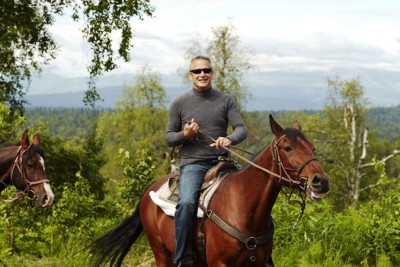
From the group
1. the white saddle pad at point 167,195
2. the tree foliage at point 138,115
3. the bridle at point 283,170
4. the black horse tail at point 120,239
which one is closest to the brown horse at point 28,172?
the black horse tail at point 120,239

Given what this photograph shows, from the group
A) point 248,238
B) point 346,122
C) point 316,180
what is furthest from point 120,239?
point 346,122

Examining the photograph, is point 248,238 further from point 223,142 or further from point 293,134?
point 293,134

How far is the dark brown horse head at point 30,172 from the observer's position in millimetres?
6570

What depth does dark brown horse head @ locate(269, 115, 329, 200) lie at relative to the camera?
15.1ft

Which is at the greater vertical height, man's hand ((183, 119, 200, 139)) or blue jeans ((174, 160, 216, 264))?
man's hand ((183, 119, 200, 139))

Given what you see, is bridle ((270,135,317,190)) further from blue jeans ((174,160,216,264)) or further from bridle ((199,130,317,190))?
blue jeans ((174,160,216,264))

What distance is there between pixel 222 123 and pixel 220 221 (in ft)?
3.59

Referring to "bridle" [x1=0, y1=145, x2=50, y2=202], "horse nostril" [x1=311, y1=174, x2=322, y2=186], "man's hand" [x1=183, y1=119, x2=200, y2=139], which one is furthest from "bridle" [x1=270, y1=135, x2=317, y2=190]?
"bridle" [x1=0, y1=145, x2=50, y2=202]

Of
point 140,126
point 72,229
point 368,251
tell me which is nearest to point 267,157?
point 368,251

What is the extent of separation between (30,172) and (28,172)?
0.08 ft

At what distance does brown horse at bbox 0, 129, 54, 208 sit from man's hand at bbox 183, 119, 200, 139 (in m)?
1.97

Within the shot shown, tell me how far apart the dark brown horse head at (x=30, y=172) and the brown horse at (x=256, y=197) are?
2.06 m

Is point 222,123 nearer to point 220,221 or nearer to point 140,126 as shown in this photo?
point 220,221

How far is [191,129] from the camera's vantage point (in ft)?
18.2
